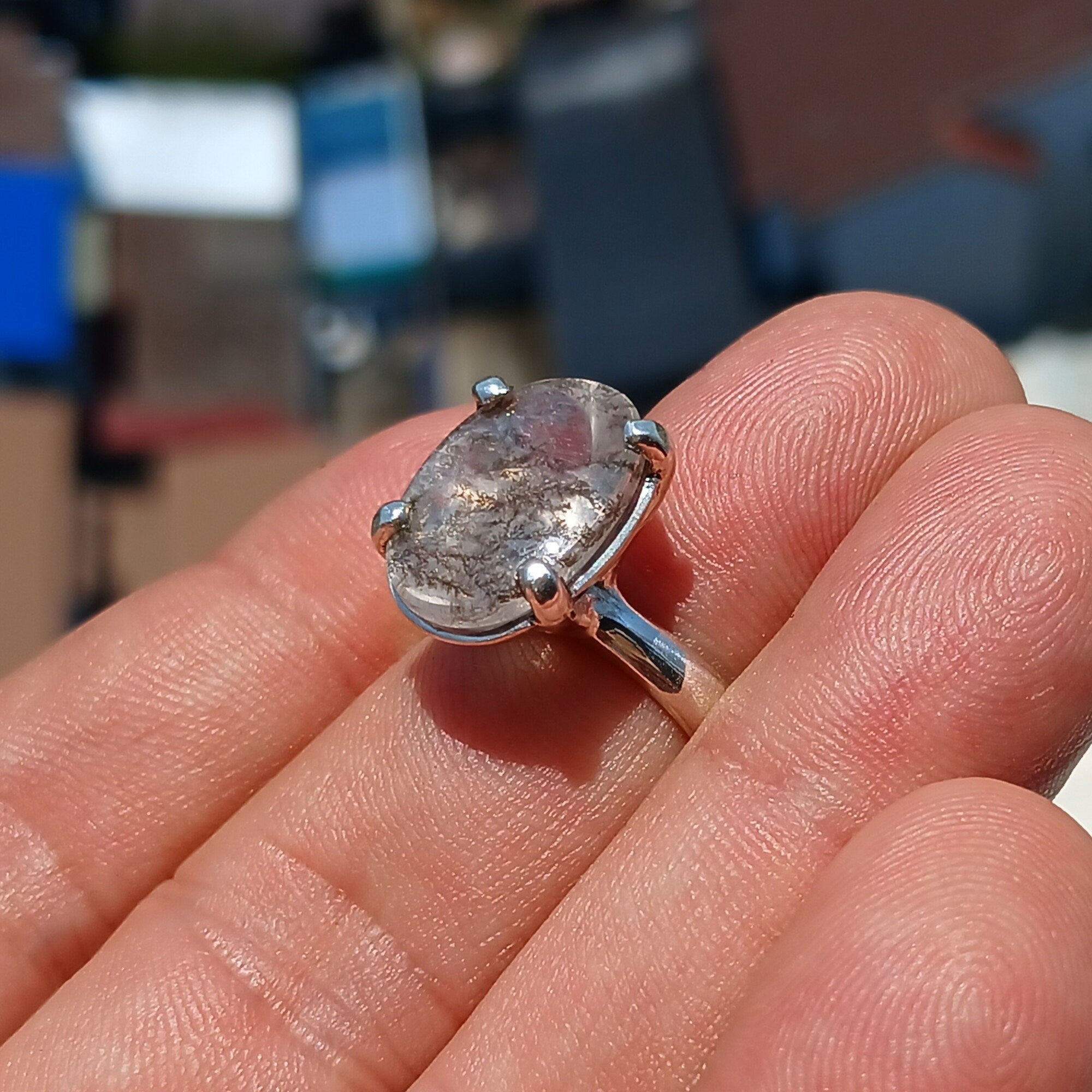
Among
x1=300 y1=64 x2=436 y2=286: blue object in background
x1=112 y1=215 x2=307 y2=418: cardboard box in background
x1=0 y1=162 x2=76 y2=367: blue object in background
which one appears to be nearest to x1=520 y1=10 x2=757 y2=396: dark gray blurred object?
x1=300 y1=64 x2=436 y2=286: blue object in background

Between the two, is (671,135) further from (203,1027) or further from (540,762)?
(203,1027)

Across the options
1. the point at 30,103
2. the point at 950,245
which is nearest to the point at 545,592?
the point at 950,245

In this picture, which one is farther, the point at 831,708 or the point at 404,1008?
the point at 404,1008

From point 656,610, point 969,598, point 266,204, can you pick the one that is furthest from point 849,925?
point 266,204

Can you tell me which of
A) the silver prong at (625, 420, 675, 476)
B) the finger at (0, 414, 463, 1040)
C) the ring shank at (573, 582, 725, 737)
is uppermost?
the silver prong at (625, 420, 675, 476)

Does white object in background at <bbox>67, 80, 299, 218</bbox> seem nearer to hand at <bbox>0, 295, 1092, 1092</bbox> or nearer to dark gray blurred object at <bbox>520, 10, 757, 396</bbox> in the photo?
dark gray blurred object at <bbox>520, 10, 757, 396</bbox>

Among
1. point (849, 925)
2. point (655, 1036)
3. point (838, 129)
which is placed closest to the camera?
point (849, 925)

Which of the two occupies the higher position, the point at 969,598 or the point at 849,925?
the point at 969,598
